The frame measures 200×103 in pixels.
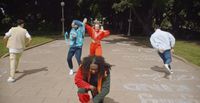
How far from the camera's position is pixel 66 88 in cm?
848

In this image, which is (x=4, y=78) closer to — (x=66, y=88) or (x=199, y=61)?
(x=66, y=88)

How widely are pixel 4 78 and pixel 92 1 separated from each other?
94.3 feet

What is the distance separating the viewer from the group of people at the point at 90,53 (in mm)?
5609

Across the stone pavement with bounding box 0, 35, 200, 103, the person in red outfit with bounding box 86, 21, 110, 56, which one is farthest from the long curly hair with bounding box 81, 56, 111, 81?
the person in red outfit with bounding box 86, 21, 110, 56

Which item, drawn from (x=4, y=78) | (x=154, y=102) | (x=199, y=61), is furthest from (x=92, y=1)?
(x=154, y=102)

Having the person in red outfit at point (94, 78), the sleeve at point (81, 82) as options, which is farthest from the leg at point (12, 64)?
the sleeve at point (81, 82)

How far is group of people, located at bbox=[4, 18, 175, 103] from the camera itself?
5.61m

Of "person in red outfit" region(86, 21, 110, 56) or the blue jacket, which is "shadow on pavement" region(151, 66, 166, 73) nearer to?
"person in red outfit" region(86, 21, 110, 56)

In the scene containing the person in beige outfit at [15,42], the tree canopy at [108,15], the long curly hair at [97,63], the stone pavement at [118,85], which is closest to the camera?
the long curly hair at [97,63]

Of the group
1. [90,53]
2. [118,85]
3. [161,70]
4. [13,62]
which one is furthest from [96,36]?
[161,70]

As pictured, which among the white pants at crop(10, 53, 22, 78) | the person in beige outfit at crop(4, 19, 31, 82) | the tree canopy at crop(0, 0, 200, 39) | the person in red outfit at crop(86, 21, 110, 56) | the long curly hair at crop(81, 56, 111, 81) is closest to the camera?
the long curly hair at crop(81, 56, 111, 81)

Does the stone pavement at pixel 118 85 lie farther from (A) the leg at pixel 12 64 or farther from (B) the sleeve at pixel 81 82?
(B) the sleeve at pixel 81 82

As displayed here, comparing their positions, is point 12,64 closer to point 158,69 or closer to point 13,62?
point 13,62

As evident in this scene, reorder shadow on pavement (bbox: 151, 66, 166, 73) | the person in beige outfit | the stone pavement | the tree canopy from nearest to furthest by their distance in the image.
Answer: the stone pavement < the person in beige outfit < shadow on pavement (bbox: 151, 66, 166, 73) < the tree canopy
